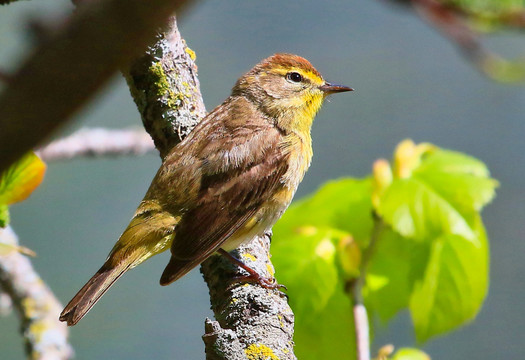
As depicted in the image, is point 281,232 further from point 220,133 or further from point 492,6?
point 492,6

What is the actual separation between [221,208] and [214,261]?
264mm

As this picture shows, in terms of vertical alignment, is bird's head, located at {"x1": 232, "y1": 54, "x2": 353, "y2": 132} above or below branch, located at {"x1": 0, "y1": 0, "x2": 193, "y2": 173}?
below

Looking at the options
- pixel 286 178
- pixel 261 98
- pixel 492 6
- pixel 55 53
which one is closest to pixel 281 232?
pixel 286 178

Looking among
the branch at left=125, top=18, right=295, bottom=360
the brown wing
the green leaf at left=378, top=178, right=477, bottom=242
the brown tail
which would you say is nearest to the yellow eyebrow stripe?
the brown wing

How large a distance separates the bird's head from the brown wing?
11.9 inches

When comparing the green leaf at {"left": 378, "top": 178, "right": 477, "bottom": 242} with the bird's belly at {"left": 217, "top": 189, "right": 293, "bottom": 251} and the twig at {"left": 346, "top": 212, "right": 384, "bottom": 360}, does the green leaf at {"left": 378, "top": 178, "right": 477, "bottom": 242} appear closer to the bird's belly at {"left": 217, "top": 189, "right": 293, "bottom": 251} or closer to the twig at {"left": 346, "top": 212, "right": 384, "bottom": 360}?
the twig at {"left": 346, "top": 212, "right": 384, "bottom": 360}

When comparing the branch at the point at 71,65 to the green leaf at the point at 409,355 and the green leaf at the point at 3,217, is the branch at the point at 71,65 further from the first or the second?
the green leaf at the point at 409,355

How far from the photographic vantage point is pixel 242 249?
2.86m

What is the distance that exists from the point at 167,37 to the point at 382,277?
4.96 ft

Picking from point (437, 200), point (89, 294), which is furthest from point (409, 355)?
point (89, 294)

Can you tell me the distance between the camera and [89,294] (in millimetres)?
2562

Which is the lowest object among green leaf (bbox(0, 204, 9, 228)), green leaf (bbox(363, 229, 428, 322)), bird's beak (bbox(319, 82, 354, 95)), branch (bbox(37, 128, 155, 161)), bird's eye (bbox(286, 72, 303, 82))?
green leaf (bbox(363, 229, 428, 322))

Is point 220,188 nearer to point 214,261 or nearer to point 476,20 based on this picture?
point 214,261

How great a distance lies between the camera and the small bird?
272 cm
